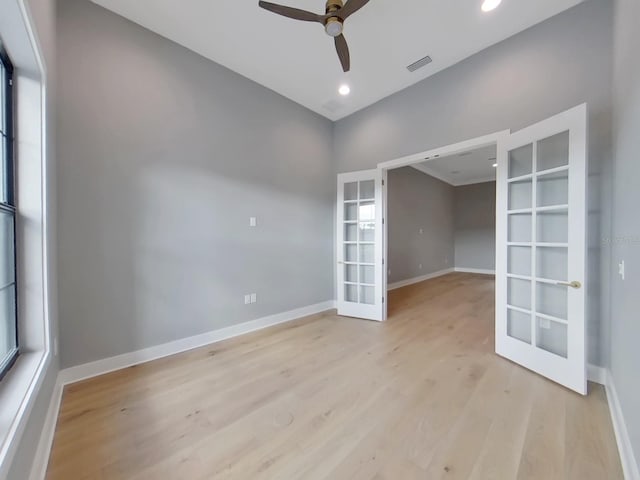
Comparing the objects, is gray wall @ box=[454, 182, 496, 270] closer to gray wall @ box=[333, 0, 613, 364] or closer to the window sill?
gray wall @ box=[333, 0, 613, 364]

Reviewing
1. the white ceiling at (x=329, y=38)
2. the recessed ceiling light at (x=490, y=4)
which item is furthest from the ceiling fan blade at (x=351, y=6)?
the recessed ceiling light at (x=490, y=4)

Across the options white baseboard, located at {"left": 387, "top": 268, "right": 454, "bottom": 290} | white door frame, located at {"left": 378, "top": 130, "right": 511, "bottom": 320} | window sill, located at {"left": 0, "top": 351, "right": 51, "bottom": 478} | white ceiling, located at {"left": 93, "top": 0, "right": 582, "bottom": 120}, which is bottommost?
white baseboard, located at {"left": 387, "top": 268, "right": 454, "bottom": 290}

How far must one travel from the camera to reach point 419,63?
293cm

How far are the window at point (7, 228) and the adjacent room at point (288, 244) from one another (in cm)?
2

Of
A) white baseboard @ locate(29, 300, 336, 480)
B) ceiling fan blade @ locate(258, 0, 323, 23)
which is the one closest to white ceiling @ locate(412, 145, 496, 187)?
ceiling fan blade @ locate(258, 0, 323, 23)

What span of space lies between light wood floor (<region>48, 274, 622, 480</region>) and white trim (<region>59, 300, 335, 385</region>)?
9 centimetres

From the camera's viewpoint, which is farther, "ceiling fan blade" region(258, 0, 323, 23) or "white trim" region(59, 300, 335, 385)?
"white trim" region(59, 300, 335, 385)

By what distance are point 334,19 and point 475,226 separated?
8397 millimetres

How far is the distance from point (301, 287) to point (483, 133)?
3040 millimetres

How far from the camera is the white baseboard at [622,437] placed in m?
1.20

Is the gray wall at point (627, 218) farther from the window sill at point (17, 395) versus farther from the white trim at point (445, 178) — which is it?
the white trim at point (445, 178)

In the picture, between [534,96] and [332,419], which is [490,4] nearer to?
[534,96]

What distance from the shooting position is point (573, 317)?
196 centimetres

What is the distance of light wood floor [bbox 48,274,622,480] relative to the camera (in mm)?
1331
